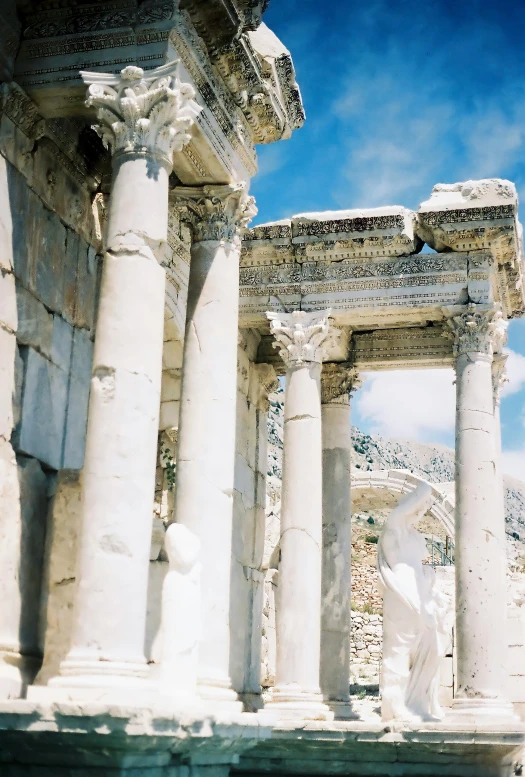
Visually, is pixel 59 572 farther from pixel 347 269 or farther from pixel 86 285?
pixel 347 269

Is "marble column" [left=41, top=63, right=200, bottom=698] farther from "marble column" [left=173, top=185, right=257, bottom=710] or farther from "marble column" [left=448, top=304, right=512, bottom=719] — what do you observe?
"marble column" [left=448, top=304, right=512, bottom=719]

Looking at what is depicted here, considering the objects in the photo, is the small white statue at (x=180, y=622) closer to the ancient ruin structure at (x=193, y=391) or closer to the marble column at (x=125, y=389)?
the ancient ruin structure at (x=193, y=391)

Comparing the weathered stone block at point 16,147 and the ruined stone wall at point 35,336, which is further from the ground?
the weathered stone block at point 16,147

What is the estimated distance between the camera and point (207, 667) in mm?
9773

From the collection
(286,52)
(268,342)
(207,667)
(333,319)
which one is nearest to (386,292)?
(333,319)

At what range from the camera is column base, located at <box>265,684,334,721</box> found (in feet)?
42.9

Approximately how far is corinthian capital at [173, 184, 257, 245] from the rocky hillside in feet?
107

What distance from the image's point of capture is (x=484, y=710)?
42.1 feet

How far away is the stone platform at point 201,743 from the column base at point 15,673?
1042 millimetres

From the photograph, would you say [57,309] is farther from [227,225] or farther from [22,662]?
[22,662]

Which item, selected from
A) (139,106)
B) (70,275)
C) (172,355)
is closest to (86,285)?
(70,275)

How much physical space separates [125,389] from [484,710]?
677 centimetres

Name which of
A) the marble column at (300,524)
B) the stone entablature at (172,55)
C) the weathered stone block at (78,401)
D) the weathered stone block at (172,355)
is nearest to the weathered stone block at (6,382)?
the weathered stone block at (78,401)

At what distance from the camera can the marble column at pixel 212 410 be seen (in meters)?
9.93
